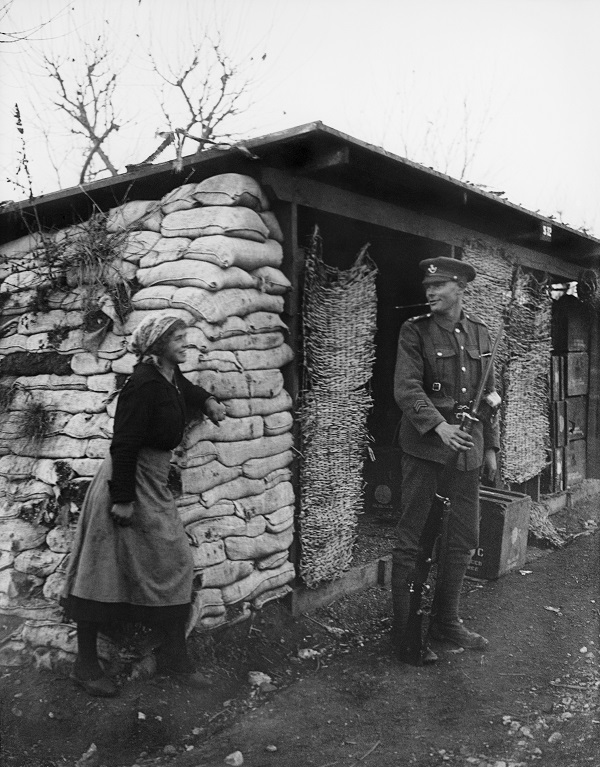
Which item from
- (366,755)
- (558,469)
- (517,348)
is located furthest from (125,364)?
(558,469)

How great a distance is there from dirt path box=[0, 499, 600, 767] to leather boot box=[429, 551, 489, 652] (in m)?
0.08

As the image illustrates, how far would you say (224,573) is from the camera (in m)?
3.85

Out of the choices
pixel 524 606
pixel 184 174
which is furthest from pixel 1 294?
pixel 524 606

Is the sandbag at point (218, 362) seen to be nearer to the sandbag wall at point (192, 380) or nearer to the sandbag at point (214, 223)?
the sandbag wall at point (192, 380)

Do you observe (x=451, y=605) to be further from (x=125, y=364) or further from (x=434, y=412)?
(x=125, y=364)

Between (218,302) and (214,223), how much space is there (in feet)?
1.47

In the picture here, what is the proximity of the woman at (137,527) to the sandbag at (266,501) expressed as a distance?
63cm

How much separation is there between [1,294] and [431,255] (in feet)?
11.0

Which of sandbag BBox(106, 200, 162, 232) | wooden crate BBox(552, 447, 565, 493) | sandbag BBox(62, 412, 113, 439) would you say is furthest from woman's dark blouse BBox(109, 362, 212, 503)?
wooden crate BBox(552, 447, 565, 493)

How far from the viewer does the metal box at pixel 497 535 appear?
5602mm

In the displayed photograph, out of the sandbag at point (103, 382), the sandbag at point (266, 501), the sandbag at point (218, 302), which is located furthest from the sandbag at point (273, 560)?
the sandbag at point (218, 302)

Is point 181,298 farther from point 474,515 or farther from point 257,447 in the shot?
point 474,515

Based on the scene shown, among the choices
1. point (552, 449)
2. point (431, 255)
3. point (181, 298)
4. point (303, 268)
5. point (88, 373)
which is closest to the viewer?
point (181, 298)

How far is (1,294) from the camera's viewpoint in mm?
4727
